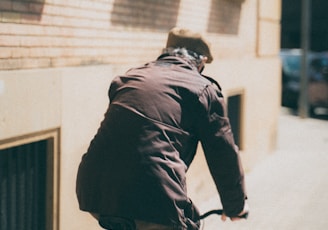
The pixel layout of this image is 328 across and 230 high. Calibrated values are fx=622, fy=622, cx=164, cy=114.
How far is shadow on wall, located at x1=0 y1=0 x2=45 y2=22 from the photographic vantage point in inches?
151

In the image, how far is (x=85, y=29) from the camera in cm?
485

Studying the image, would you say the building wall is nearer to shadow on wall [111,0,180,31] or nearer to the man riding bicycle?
shadow on wall [111,0,180,31]

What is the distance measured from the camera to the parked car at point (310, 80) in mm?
17047

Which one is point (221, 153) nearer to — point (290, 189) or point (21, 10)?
point (21, 10)

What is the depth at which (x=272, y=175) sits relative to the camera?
9.24m

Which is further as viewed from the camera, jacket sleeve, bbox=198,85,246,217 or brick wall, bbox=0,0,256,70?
brick wall, bbox=0,0,256,70

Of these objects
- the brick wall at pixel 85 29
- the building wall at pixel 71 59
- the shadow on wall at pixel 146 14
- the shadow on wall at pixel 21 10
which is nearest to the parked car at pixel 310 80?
the building wall at pixel 71 59

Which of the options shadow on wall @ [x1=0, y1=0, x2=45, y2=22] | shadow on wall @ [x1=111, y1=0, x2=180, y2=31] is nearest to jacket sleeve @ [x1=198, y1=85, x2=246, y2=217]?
shadow on wall @ [x1=0, y1=0, x2=45, y2=22]

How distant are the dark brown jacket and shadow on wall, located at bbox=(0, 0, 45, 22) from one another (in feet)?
3.89

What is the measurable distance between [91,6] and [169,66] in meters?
2.07

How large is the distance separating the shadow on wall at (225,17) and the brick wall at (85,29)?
1.91 ft

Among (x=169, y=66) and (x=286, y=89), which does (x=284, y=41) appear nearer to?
(x=286, y=89)

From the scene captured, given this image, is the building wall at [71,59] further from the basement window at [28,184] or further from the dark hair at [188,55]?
the dark hair at [188,55]

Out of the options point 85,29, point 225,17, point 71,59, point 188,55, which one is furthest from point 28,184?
point 225,17
